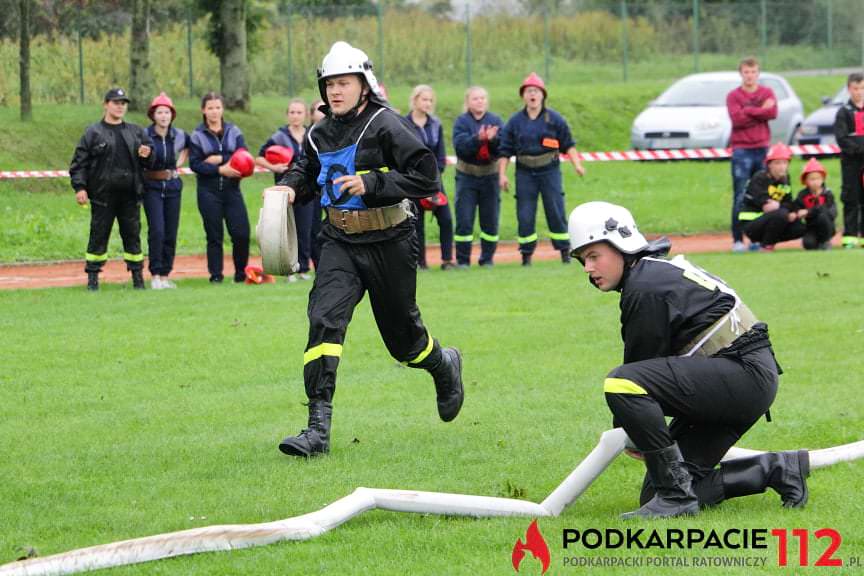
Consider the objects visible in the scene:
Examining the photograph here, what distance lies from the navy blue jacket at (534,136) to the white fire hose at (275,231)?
29.2 ft

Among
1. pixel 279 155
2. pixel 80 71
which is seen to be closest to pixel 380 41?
pixel 80 71

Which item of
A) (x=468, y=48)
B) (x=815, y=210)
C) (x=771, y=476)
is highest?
(x=468, y=48)

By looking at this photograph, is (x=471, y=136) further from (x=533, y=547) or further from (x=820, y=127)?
(x=820, y=127)

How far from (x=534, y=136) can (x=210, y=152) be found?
3770 mm

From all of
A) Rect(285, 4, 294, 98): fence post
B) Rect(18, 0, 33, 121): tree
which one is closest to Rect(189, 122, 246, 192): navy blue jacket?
Rect(18, 0, 33, 121): tree

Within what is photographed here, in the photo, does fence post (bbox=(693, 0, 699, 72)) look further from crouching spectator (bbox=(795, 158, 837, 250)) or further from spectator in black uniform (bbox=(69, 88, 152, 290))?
spectator in black uniform (bbox=(69, 88, 152, 290))

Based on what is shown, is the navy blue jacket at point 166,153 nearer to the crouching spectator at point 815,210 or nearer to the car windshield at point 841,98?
the crouching spectator at point 815,210

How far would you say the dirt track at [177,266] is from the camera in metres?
17.1

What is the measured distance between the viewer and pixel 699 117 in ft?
87.5

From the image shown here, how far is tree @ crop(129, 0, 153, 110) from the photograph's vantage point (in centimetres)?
2653

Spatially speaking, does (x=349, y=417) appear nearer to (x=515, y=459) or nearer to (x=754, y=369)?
(x=515, y=459)

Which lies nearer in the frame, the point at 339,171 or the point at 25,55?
the point at 339,171

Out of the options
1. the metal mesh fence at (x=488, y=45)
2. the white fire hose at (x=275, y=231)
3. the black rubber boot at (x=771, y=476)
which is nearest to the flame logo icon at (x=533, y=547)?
the black rubber boot at (x=771, y=476)

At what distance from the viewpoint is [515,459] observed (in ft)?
24.4
